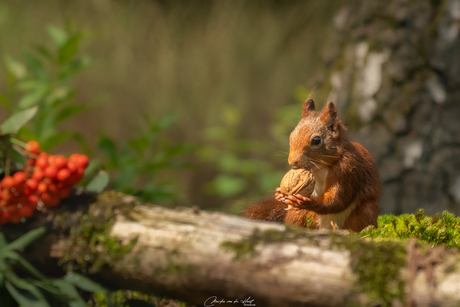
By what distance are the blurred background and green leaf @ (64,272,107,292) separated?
3.84ft

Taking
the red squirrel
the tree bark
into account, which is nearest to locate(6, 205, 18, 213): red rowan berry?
the red squirrel

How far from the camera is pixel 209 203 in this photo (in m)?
3.60

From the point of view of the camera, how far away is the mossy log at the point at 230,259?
0.73 metres

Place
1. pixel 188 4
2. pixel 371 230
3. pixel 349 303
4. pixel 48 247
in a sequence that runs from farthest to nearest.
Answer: pixel 188 4
pixel 371 230
pixel 48 247
pixel 349 303

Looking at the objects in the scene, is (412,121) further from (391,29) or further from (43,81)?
(43,81)

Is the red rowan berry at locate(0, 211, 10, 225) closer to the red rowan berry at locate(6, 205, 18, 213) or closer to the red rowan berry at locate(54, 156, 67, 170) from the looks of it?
the red rowan berry at locate(6, 205, 18, 213)

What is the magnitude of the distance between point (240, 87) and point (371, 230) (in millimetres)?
2396

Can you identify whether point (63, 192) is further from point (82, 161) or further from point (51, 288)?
point (51, 288)

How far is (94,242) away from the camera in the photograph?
844mm

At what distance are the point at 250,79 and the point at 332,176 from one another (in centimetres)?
236

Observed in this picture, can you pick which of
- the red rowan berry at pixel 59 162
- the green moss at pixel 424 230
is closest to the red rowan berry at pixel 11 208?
the red rowan berry at pixel 59 162

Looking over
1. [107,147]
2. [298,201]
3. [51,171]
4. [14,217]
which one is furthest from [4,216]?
[107,147]

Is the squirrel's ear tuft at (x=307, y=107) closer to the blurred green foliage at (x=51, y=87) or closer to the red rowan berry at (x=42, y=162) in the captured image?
the red rowan berry at (x=42, y=162)

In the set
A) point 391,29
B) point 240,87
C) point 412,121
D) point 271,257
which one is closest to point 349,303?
point 271,257
